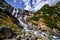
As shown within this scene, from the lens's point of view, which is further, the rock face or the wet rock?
the rock face

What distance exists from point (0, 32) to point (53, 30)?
107 meters

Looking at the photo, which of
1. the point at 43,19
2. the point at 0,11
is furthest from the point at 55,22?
the point at 0,11

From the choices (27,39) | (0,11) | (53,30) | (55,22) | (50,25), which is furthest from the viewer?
(55,22)

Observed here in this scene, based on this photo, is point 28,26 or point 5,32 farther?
point 28,26

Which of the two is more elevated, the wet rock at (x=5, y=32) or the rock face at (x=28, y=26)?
the rock face at (x=28, y=26)

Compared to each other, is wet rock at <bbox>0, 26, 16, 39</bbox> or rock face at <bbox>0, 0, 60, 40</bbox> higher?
rock face at <bbox>0, 0, 60, 40</bbox>

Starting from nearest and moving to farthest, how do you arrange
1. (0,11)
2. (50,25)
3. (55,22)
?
(0,11) → (50,25) → (55,22)

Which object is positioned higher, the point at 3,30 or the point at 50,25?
the point at 50,25

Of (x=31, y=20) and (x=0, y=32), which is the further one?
(x=31, y=20)

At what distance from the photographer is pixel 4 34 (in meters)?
61.5

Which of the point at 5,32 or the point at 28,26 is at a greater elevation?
the point at 28,26

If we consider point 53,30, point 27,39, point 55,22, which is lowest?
point 27,39

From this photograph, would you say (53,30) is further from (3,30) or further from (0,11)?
(3,30)

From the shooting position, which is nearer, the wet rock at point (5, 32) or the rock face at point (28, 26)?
the wet rock at point (5, 32)
